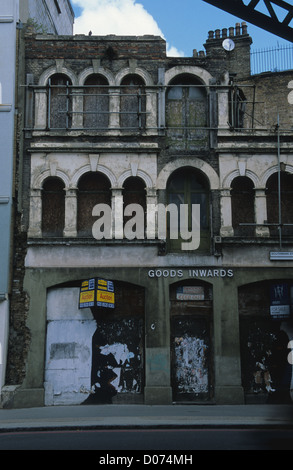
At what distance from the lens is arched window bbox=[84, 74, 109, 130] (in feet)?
69.7

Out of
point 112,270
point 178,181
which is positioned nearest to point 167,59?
point 178,181

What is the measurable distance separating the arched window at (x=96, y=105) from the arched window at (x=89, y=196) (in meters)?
1.70

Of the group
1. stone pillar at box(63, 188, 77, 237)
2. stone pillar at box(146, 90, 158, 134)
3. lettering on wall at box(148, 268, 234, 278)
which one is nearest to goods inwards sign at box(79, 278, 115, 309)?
lettering on wall at box(148, 268, 234, 278)

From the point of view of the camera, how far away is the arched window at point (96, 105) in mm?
21250

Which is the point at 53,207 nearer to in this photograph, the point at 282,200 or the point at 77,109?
the point at 77,109

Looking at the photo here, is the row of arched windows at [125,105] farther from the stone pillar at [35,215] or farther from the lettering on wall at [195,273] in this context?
the lettering on wall at [195,273]

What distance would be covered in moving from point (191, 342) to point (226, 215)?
413cm

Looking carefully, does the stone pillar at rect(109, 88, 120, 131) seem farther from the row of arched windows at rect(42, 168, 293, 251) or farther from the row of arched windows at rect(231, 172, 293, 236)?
the row of arched windows at rect(231, 172, 293, 236)

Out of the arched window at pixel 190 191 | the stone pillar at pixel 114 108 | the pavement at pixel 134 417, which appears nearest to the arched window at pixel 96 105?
the stone pillar at pixel 114 108

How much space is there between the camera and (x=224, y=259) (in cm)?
2023

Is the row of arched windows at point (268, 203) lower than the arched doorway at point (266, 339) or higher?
higher

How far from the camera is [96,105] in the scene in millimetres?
21391

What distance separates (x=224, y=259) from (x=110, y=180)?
4.38 m

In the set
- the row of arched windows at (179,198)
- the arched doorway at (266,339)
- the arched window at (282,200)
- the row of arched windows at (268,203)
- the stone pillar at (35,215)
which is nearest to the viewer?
the arched doorway at (266,339)
